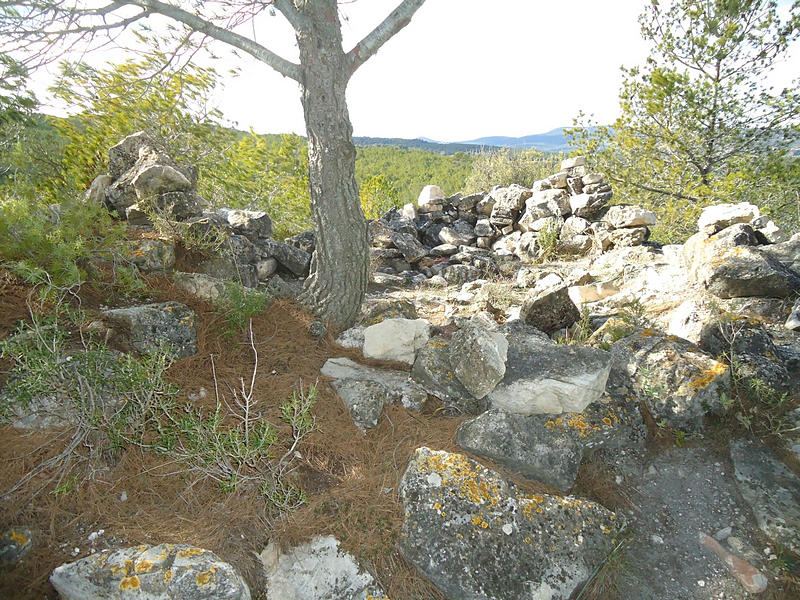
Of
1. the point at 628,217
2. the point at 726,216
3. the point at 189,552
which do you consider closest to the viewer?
the point at 189,552

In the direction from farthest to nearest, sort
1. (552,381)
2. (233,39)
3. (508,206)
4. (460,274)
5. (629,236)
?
(508,206)
(629,236)
(460,274)
(233,39)
(552,381)

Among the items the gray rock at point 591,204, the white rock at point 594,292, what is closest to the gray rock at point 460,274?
the white rock at point 594,292

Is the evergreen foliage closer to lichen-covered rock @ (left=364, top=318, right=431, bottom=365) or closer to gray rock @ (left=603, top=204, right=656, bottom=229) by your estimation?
gray rock @ (left=603, top=204, right=656, bottom=229)

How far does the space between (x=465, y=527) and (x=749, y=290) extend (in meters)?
4.07

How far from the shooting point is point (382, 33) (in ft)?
11.2

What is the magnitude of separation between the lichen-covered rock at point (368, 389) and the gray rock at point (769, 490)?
6.90 feet

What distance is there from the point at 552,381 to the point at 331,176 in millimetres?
2612

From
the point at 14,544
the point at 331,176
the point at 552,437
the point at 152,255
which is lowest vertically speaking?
the point at 552,437

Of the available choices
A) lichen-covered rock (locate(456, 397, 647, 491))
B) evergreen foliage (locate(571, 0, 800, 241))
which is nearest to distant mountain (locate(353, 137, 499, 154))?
evergreen foliage (locate(571, 0, 800, 241))

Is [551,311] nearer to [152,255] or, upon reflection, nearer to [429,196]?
[152,255]

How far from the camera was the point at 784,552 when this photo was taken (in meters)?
2.10

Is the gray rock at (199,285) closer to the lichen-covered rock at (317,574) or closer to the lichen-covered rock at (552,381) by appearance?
the lichen-covered rock at (317,574)

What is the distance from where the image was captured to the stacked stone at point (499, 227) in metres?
8.95

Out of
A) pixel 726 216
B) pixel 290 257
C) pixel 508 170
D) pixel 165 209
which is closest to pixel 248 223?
pixel 290 257
